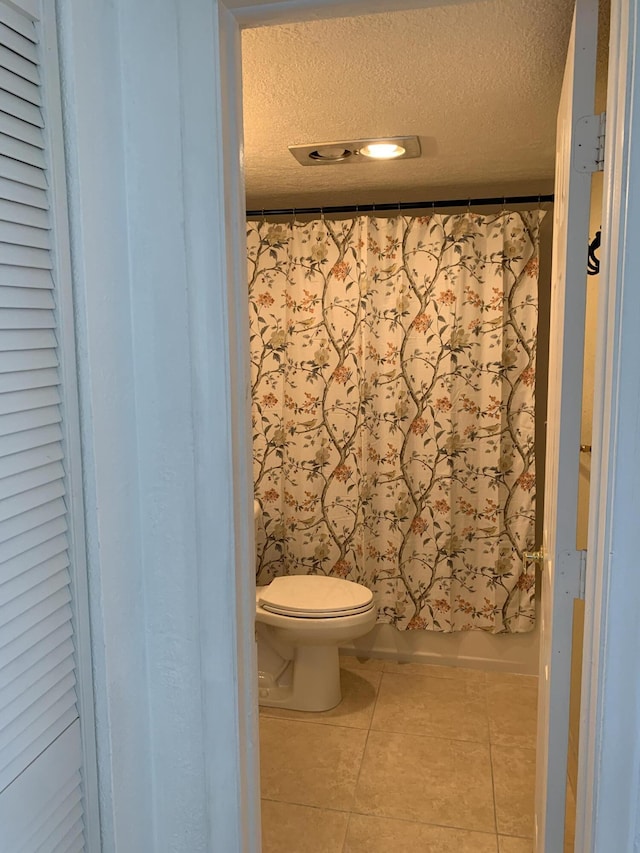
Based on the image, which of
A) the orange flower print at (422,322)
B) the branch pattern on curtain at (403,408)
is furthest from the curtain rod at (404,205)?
the orange flower print at (422,322)

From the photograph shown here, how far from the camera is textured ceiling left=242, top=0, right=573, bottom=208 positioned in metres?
1.45

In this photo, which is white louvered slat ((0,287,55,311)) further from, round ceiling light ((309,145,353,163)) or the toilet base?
the toilet base

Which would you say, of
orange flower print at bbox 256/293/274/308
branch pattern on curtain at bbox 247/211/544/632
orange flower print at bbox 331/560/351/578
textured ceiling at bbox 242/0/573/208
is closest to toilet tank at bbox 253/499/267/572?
branch pattern on curtain at bbox 247/211/544/632

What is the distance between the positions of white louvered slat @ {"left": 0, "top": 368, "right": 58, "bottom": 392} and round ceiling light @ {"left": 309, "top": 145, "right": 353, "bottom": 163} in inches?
62.0

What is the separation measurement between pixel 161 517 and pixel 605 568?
71 centimetres

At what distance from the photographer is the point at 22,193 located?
2.92 feet

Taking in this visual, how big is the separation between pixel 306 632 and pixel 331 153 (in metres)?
1.78

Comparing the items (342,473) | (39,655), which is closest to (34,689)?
(39,655)

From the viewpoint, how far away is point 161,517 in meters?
1.15

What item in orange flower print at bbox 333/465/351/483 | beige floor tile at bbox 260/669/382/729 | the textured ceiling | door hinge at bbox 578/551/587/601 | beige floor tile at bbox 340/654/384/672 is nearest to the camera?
door hinge at bbox 578/551/587/601

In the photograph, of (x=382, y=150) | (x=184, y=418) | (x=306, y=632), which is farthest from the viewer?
(x=306, y=632)

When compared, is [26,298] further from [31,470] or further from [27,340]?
[31,470]

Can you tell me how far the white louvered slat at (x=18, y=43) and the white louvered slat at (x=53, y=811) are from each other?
1.01m

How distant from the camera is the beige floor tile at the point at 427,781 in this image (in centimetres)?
223
